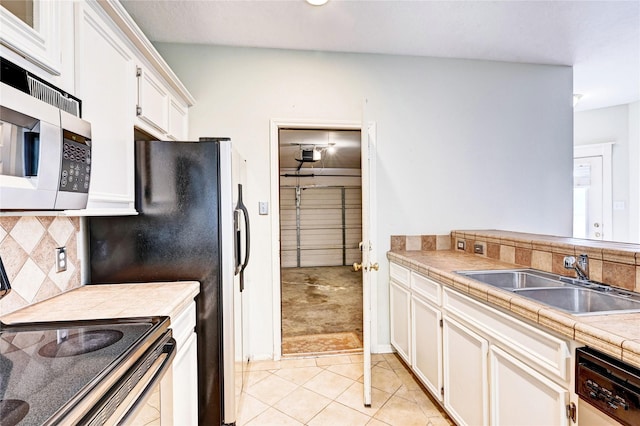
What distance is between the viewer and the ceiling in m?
2.11

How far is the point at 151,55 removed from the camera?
1.76 metres


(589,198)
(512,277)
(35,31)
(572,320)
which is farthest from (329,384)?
(589,198)

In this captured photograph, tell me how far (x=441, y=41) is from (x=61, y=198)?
8.91ft

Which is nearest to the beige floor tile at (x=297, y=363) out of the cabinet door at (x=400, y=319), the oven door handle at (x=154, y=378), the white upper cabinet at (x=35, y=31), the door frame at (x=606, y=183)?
the cabinet door at (x=400, y=319)

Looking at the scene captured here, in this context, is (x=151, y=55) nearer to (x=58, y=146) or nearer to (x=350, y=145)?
(x=58, y=146)

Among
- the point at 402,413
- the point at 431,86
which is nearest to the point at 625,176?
the point at 431,86

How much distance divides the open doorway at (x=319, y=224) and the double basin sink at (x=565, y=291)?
2.10 metres

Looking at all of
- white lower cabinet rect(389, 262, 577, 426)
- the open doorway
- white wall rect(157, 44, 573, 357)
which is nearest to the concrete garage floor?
the open doorway

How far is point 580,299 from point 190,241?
1936 millimetres

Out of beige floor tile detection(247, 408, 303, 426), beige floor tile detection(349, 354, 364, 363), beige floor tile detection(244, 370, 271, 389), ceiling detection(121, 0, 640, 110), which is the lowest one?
beige floor tile detection(247, 408, 303, 426)

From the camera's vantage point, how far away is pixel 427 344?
204cm

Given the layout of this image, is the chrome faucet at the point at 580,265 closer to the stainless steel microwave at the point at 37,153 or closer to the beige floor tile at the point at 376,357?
the beige floor tile at the point at 376,357

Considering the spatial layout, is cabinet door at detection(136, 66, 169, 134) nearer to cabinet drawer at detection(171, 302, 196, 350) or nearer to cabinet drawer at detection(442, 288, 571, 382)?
cabinet drawer at detection(171, 302, 196, 350)

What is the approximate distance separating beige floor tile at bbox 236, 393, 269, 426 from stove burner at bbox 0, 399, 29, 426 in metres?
1.48
